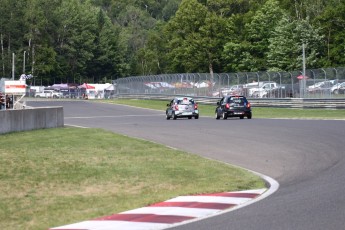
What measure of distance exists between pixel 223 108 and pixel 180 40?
213 feet

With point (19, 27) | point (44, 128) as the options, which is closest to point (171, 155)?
point (44, 128)

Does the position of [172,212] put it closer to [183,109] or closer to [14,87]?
[14,87]

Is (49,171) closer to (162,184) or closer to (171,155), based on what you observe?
(162,184)

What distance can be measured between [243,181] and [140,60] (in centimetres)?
13026

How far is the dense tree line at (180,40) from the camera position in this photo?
85750 millimetres

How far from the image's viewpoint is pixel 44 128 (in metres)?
34.3

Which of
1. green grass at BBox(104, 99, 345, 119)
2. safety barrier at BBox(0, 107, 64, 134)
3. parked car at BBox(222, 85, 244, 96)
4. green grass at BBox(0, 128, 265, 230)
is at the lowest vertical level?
green grass at BBox(0, 128, 265, 230)

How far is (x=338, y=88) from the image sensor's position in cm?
4934

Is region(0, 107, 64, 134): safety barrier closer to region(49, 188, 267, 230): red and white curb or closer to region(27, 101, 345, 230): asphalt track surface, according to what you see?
region(27, 101, 345, 230): asphalt track surface

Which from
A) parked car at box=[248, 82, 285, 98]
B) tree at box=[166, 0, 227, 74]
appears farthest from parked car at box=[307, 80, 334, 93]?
tree at box=[166, 0, 227, 74]

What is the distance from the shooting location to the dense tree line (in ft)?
281

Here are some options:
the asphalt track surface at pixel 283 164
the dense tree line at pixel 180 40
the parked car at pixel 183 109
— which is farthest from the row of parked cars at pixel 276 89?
the dense tree line at pixel 180 40

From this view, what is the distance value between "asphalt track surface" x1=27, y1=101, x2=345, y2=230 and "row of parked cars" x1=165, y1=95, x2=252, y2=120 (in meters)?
9.91

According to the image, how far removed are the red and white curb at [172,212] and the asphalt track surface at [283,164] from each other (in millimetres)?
351
